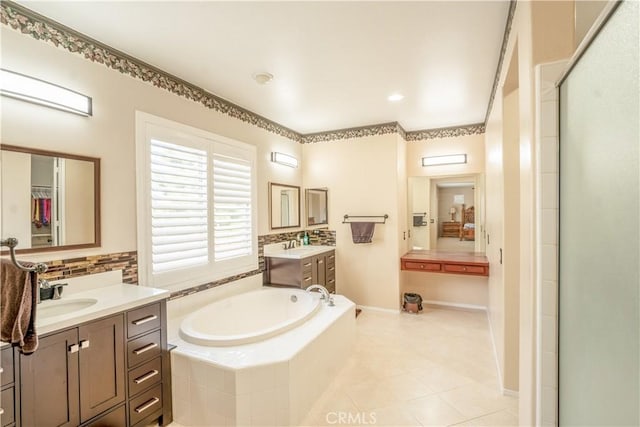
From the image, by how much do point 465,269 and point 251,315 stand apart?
2542 millimetres

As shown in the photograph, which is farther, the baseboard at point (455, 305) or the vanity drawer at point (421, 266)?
the baseboard at point (455, 305)

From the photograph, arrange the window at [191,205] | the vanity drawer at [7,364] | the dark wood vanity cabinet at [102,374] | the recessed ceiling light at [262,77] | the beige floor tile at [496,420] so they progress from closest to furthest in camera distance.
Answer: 1. the vanity drawer at [7,364]
2. the dark wood vanity cabinet at [102,374]
3. the beige floor tile at [496,420]
4. the window at [191,205]
5. the recessed ceiling light at [262,77]

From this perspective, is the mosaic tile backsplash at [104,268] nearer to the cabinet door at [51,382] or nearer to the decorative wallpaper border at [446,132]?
the cabinet door at [51,382]

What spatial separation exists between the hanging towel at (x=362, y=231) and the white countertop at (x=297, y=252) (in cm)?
40

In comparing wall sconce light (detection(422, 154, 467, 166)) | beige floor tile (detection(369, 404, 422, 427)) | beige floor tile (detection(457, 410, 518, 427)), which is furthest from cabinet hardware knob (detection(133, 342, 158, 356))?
wall sconce light (detection(422, 154, 467, 166))

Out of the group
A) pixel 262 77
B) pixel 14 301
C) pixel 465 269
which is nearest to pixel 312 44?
pixel 262 77

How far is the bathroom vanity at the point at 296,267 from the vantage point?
3359mm

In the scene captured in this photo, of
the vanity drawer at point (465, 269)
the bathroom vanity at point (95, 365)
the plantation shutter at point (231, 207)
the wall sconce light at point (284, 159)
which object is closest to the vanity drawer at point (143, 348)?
the bathroom vanity at point (95, 365)

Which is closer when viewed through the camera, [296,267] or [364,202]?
[296,267]

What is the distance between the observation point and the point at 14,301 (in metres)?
1.10

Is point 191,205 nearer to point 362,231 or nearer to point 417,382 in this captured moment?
point 362,231

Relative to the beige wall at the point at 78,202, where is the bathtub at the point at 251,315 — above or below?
below

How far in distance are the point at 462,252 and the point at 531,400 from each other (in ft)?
10.0

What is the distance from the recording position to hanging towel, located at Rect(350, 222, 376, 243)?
12.7ft
